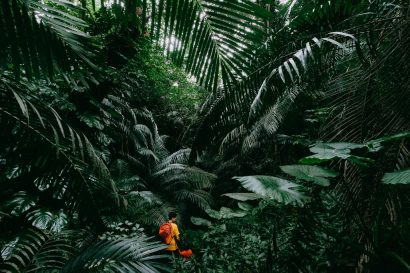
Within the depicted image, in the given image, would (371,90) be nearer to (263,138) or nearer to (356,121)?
(356,121)

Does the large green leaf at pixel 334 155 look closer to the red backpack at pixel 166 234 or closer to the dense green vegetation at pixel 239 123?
the dense green vegetation at pixel 239 123

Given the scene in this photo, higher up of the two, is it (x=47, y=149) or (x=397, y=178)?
(x=397, y=178)

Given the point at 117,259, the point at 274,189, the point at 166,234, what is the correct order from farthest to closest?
the point at 166,234 → the point at 117,259 → the point at 274,189

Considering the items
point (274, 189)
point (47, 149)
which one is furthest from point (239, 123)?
point (47, 149)

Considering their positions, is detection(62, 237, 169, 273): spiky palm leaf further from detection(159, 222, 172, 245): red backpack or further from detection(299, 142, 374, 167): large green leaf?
detection(159, 222, 172, 245): red backpack

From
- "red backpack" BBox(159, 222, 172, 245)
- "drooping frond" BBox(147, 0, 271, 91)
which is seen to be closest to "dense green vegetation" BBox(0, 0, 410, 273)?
"drooping frond" BBox(147, 0, 271, 91)

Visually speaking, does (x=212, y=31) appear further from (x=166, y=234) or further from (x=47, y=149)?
(x=166, y=234)

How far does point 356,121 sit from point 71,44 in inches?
74.0

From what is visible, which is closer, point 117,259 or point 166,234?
point 117,259

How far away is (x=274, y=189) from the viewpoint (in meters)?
1.34

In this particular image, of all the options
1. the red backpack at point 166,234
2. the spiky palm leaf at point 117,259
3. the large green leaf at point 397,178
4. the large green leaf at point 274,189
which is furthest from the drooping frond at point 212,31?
the red backpack at point 166,234

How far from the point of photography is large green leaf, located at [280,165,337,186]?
1413 mm

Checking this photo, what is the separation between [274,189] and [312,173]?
0.92 feet

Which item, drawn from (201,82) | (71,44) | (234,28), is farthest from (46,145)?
(234,28)
